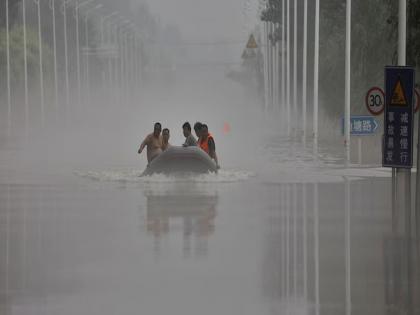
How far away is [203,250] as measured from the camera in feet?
59.8

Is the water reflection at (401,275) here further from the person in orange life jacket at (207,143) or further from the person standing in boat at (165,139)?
the person standing in boat at (165,139)

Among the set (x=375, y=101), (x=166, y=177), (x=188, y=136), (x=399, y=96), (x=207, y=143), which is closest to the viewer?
(x=399, y=96)

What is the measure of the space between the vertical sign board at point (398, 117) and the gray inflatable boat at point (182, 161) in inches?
315

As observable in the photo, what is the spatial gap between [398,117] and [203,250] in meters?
8.66

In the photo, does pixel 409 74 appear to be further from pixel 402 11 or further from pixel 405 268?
pixel 405 268

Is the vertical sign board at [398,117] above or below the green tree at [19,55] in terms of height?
below

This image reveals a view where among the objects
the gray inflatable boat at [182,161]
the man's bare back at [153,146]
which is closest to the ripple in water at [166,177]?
the gray inflatable boat at [182,161]

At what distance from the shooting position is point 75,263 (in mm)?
16938

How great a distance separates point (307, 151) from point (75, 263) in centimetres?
3731

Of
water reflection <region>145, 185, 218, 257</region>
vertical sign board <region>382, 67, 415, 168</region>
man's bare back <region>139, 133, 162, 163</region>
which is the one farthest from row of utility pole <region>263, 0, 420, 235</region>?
man's bare back <region>139, 133, 162, 163</region>

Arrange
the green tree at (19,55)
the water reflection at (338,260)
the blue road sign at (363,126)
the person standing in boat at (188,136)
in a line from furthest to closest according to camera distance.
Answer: the green tree at (19,55), the blue road sign at (363,126), the person standing in boat at (188,136), the water reflection at (338,260)

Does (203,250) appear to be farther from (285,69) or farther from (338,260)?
(285,69)

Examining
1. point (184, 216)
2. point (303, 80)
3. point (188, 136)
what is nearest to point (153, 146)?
point (188, 136)

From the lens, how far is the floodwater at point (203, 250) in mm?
13844
